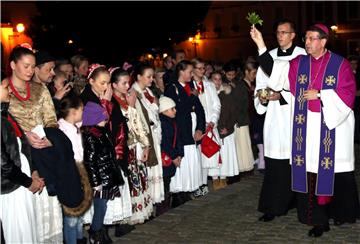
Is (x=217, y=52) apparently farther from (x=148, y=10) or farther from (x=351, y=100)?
(x=351, y=100)

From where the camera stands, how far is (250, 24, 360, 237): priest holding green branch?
6422mm

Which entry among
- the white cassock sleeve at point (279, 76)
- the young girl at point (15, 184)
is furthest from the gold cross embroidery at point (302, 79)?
the young girl at point (15, 184)

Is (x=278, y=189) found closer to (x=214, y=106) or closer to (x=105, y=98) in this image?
(x=214, y=106)

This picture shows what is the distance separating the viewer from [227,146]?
956 centimetres

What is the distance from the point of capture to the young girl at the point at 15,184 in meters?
Answer: 5.13

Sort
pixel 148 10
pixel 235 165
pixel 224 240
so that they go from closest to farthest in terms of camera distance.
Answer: pixel 224 240, pixel 235 165, pixel 148 10

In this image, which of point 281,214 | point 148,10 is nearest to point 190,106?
point 281,214

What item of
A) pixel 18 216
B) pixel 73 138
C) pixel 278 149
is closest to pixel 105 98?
pixel 73 138

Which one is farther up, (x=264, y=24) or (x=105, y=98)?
(x=264, y=24)

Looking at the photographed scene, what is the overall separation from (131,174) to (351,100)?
2.78 meters

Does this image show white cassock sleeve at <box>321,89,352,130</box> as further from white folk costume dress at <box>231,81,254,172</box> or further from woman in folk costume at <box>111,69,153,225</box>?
white folk costume dress at <box>231,81,254,172</box>

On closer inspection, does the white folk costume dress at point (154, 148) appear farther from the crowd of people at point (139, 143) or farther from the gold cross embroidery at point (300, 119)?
the gold cross embroidery at point (300, 119)

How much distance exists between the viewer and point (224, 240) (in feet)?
21.0

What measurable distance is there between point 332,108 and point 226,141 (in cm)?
342
